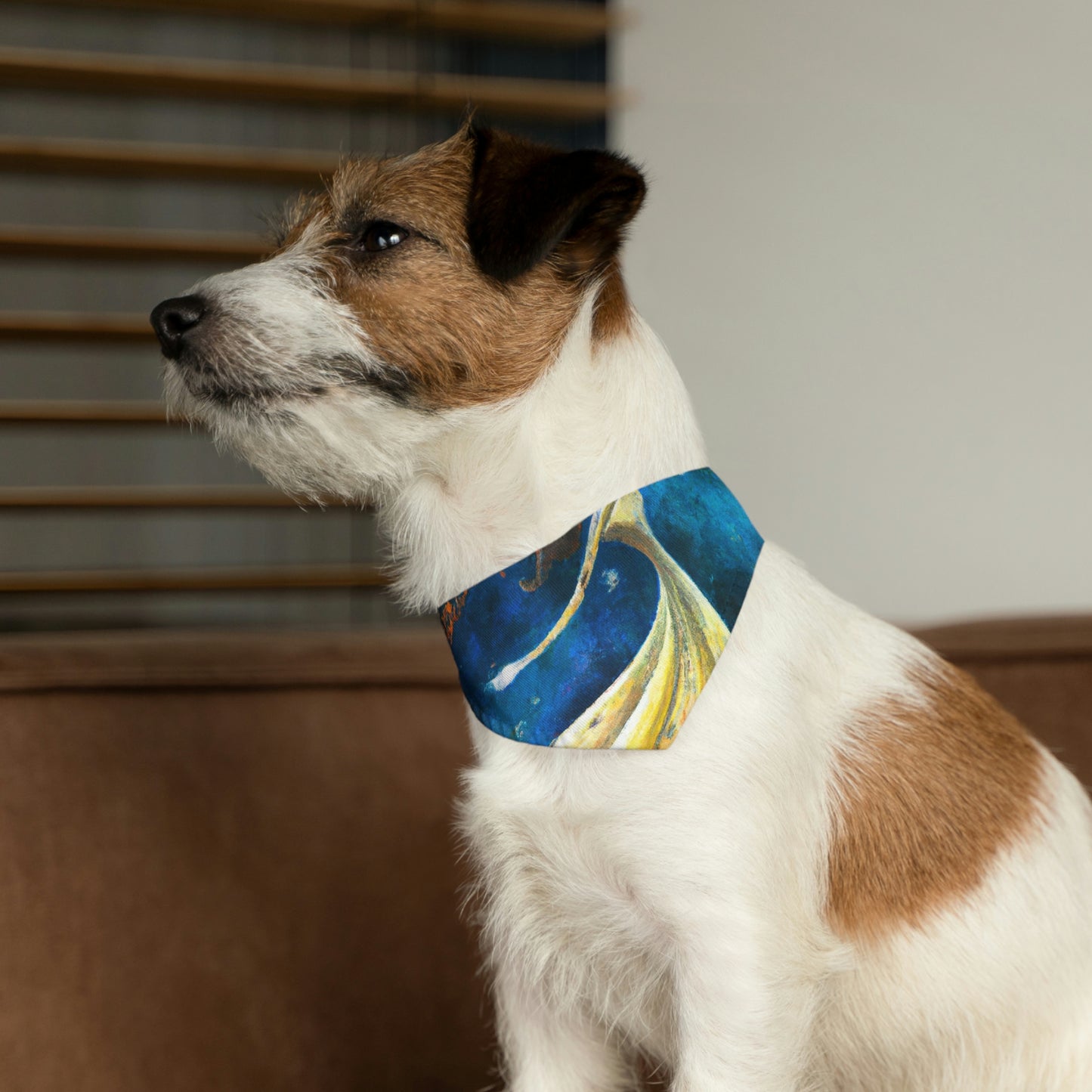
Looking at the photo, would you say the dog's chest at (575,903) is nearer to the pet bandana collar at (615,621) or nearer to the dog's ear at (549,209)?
the pet bandana collar at (615,621)

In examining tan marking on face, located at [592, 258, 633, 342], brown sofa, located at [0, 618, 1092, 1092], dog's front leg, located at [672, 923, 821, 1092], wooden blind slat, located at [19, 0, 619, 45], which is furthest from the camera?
wooden blind slat, located at [19, 0, 619, 45]

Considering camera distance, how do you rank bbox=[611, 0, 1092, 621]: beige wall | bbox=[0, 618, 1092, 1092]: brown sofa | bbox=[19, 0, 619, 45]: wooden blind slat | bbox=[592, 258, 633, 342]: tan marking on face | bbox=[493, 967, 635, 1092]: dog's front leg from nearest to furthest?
bbox=[592, 258, 633, 342]: tan marking on face
bbox=[493, 967, 635, 1092]: dog's front leg
bbox=[0, 618, 1092, 1092]: brown sofa
bbox=[611, 0, 1092, 621]: beige wall
bbox=[19, 0, 619, 45]: wooden blind slat

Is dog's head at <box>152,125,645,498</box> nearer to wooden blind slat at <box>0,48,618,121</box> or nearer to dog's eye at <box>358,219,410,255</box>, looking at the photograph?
dog's eye at <box>358,219,410,255</box>

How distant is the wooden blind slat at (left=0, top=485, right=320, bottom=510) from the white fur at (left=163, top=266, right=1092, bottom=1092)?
2.61m

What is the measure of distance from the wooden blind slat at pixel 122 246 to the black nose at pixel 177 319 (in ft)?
8.27

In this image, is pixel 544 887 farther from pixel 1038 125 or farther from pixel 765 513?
pixel 765 513

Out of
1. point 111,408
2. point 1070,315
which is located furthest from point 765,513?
point 111,408

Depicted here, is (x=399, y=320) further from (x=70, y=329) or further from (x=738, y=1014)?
(x=70, y=329)

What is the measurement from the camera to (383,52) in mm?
3807

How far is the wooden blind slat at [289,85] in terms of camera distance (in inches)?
130

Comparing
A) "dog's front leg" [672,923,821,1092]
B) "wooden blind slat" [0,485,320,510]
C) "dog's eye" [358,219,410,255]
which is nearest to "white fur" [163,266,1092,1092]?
"dog's front leg" [672,923,821,1092]

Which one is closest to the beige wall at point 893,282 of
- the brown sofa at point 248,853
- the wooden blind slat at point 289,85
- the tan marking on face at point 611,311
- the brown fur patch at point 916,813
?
the brown sofa at point 248,853

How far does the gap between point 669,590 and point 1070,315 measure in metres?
1.15

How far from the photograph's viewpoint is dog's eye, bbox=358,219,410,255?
1051 mm
